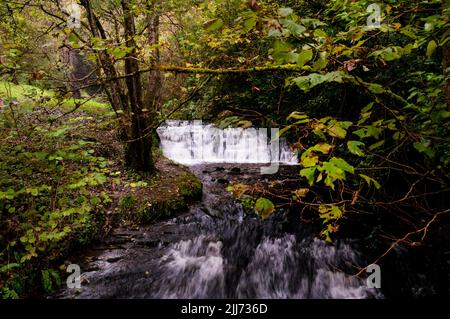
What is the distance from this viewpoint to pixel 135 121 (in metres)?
6.34

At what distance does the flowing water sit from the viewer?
14.9 feet

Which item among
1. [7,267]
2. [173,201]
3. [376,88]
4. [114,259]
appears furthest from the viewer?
[173,201]

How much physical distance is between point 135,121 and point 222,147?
18.8 ft

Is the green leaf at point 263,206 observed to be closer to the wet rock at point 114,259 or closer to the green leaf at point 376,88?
the green leaf at point 376,88

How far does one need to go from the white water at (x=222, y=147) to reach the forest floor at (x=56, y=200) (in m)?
3.71

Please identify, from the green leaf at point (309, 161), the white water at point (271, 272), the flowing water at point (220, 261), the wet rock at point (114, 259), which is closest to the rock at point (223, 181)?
the flowing water at point (220, 261)

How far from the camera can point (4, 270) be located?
4066 millimetres

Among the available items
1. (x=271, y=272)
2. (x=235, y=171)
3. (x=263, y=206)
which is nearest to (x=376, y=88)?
(x=263, y=206)

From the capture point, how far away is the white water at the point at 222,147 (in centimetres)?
1123

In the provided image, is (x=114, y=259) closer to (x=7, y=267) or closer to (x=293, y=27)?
(x=7, y=267)

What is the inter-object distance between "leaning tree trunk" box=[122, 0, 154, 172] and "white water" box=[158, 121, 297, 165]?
3.92 m

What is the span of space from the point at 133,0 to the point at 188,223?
14.8 feet
